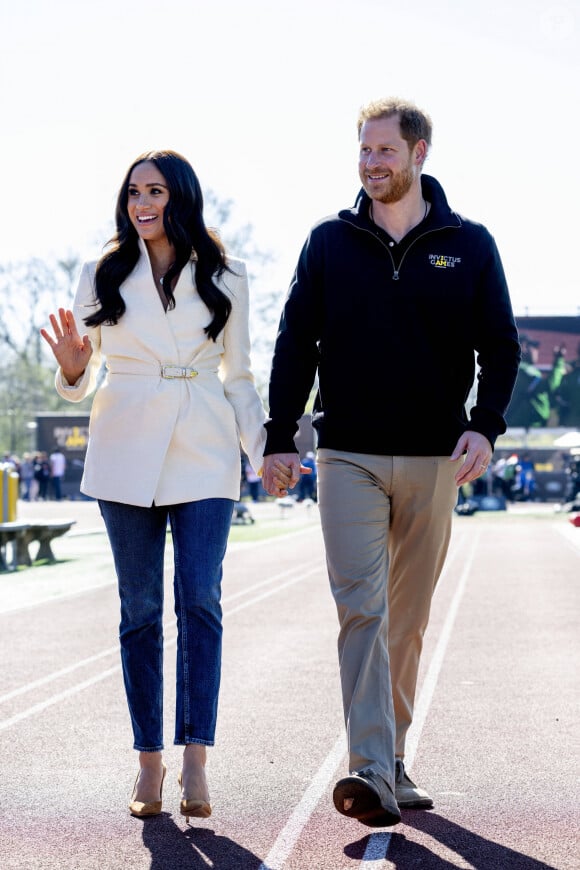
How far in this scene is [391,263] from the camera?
4430 mm

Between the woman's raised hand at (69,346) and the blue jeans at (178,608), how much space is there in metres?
0.47

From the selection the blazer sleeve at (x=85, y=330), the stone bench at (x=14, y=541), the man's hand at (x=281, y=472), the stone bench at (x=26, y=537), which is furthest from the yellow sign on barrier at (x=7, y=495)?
the man's hand at (x=281, y=472)

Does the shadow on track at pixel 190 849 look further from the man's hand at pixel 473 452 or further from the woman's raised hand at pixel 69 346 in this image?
the woman's raised hand at pixel 69 346

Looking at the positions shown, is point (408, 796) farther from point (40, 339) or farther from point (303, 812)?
point (40, 339)

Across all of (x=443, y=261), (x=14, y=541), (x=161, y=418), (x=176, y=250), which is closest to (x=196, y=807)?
(x=161, y=418)

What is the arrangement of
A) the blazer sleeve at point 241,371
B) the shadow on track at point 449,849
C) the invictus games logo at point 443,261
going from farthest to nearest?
the blazer sleeve at point 241,371, the invictus games logo at point 443,261, the shadow on track at point 449,849

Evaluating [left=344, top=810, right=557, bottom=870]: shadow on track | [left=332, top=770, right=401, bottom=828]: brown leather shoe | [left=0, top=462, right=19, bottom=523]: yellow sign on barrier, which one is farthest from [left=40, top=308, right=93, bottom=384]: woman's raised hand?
[left=0, top=462, right=19, bottom=523]: yellow sign on barrier

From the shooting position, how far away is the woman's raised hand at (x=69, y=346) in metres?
4.53

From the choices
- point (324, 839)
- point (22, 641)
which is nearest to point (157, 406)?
point (324, 839)

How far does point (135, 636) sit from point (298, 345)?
3.56 ft

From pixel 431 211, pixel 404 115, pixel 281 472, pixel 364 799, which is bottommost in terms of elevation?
pixel 364 799

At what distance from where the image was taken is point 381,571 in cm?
431

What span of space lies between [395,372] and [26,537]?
43.3ft

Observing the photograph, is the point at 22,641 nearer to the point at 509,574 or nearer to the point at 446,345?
the point at 446,345
